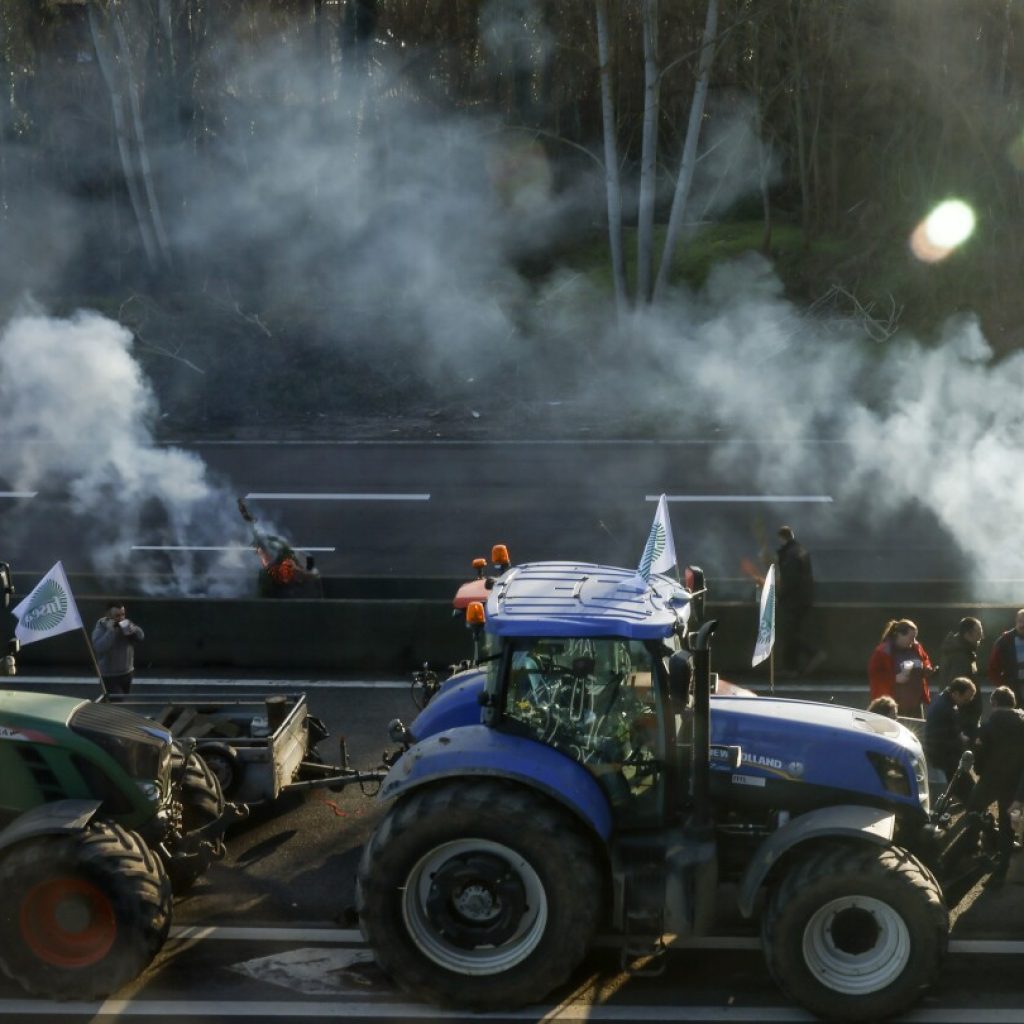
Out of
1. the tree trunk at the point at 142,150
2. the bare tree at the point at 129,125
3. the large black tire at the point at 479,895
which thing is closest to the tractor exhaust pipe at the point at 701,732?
the large black tire at the point at 479,895

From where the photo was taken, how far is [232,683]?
482 inches

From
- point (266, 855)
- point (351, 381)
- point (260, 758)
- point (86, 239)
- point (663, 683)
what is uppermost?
A: point (86, 239)

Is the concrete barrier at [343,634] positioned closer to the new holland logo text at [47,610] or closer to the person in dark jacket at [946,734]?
the new holland logo text at [47,610]

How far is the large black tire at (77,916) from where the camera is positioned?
641 centimetres

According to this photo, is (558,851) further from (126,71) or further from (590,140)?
(590,140)

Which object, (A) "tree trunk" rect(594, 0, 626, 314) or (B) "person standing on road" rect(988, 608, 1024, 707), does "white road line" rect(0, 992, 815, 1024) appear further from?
(A) "tree trunk" rect(594, 0, 626, 314)

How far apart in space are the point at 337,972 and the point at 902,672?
4.86 meters

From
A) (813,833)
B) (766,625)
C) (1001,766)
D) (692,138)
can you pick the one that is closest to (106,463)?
(766,625)

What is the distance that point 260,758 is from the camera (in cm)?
831

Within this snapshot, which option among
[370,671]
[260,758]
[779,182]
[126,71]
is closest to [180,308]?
[126,71]

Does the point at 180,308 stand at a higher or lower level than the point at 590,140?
lower

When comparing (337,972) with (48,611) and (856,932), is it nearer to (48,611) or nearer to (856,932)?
(856,932)

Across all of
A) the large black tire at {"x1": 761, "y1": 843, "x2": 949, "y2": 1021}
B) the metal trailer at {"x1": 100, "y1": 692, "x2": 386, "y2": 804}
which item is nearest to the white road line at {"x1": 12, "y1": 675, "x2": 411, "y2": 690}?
the metal trailer at {"x1": 100, "y1": 692, "x2": 386, "y2": 804}

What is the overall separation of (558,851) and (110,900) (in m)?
2.22
